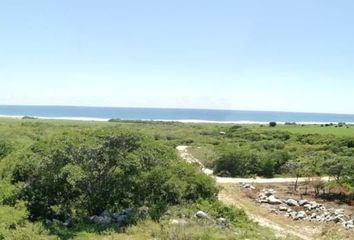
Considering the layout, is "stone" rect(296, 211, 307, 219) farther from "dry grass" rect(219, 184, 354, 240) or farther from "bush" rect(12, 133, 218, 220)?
"bush" rect(12, 133, 218, 220)

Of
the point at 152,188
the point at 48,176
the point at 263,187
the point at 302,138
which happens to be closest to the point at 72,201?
the point at 48,176

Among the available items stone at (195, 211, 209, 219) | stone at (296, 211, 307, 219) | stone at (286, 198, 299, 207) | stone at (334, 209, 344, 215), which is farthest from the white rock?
stone at (195, 211, 209, 219)

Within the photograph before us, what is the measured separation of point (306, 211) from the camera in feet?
83.0

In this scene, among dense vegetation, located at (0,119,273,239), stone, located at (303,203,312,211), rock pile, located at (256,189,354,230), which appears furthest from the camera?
stone, located at (303,203,312,211)

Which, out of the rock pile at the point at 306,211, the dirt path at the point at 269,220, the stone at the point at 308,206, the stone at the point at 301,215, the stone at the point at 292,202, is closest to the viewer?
the dirt path at the point at 269,220

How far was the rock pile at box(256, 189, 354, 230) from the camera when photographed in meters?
23.6

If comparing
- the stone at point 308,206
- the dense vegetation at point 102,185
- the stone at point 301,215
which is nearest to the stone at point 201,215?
the dense vegetation at point 102,185

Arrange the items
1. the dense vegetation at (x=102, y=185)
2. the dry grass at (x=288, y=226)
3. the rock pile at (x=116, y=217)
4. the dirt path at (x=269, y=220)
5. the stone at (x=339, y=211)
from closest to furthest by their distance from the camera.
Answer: the rock pile at (x=116, y=217) → the dense vegetation at (x=102, y=185) → the dry grass at (x=288, y=226) → the dirt path at (x=269, y=220) → the stone at (x=339, y=211)

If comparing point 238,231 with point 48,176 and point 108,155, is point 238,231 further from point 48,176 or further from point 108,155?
point 48,176

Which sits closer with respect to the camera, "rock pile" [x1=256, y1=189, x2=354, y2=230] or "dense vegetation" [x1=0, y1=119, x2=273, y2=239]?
"dense vegetation" [x1=0, y1=119, x2=273, y2=239]

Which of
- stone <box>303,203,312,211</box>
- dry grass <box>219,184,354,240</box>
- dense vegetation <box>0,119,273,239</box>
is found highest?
dense vegetation <box>0,119,273,239</box>

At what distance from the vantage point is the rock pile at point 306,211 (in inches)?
929

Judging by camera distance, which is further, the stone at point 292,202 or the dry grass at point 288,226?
the stone at point 292,202

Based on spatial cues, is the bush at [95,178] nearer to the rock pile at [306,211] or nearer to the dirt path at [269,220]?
the dirt path at [269,220]
